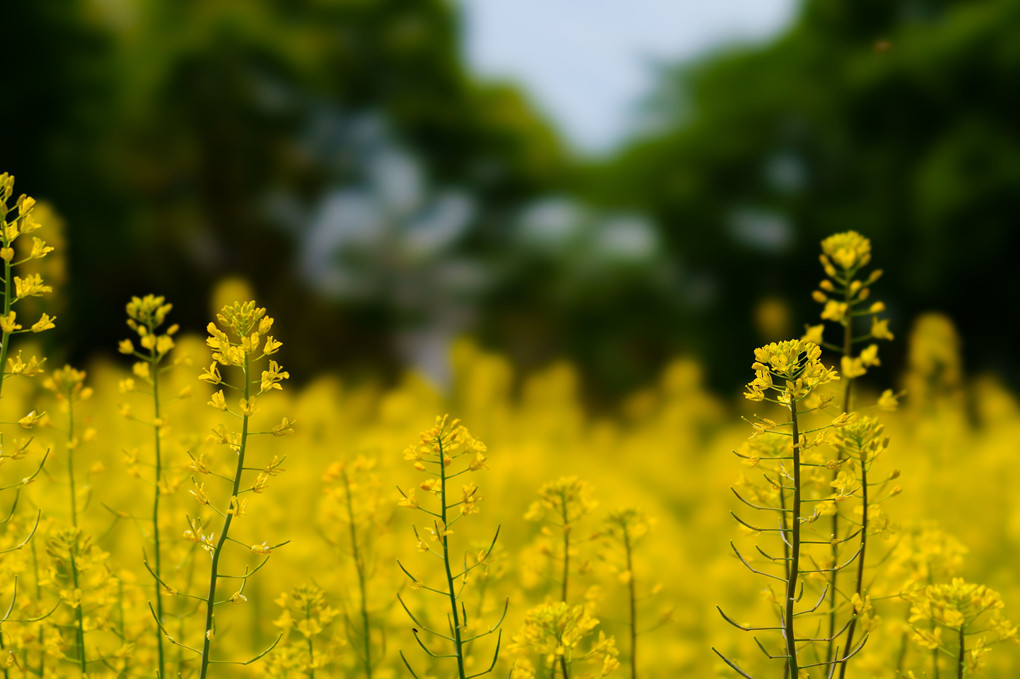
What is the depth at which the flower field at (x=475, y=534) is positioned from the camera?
1640 millimetres

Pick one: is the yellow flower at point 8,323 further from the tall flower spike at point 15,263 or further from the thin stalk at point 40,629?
the thin stalk at point 40,629

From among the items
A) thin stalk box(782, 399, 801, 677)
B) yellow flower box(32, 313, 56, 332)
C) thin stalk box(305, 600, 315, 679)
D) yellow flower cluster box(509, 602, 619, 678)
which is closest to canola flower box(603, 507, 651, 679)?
yellow flower cluster box(509, 602, 619, 678)

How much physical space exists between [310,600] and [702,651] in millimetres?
2223

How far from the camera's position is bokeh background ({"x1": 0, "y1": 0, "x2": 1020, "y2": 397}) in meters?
11.1

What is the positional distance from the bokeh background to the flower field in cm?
562

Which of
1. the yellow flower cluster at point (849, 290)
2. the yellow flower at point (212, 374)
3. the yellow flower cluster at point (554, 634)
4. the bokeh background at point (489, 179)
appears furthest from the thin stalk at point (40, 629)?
the bokeh background at point (489, 179)

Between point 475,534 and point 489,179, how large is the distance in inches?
522

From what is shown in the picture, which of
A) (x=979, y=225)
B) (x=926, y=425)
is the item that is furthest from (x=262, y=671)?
(x=979, y=225)

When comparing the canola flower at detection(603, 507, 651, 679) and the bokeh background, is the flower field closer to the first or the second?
the canola flower at detection(603, 507, 651, 679)

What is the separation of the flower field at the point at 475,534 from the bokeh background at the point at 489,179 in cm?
562

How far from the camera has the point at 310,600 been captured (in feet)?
6.26

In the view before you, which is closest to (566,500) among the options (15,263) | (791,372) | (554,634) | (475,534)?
(554,634)

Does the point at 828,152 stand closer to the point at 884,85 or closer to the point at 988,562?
the point at 884,85

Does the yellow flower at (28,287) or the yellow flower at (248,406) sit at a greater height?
the yellow flower at (28,287)
